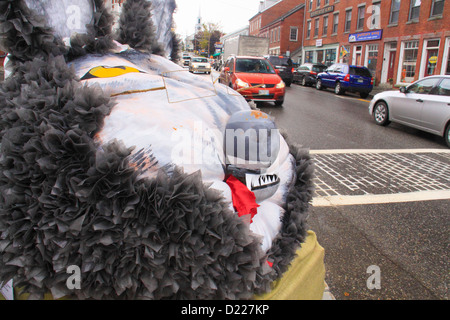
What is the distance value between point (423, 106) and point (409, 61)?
16.3 m

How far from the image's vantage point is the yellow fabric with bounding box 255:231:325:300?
1.56 m

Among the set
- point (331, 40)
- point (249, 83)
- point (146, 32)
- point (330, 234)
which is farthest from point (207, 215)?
point (331, 40)

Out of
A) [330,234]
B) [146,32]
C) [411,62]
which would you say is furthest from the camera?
[411,62]

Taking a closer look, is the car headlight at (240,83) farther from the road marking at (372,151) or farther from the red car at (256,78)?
the road marking at (372,151)

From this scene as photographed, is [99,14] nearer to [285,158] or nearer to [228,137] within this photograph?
[228,137]

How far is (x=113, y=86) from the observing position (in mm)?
1493

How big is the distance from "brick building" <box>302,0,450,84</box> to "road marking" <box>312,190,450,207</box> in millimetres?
18256

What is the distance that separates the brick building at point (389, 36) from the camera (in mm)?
19562

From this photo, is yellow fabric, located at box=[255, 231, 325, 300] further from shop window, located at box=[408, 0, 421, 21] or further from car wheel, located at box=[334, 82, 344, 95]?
shop window, located at box=[408, 0, 421, 21]

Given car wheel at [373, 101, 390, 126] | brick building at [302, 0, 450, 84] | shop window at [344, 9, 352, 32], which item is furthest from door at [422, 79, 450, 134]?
shop window at [344, 9, 352, 32]

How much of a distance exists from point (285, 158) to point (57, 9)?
139cm

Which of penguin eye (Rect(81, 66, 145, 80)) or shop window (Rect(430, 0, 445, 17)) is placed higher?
shop window (Rect(430, 0, 445, 17))
